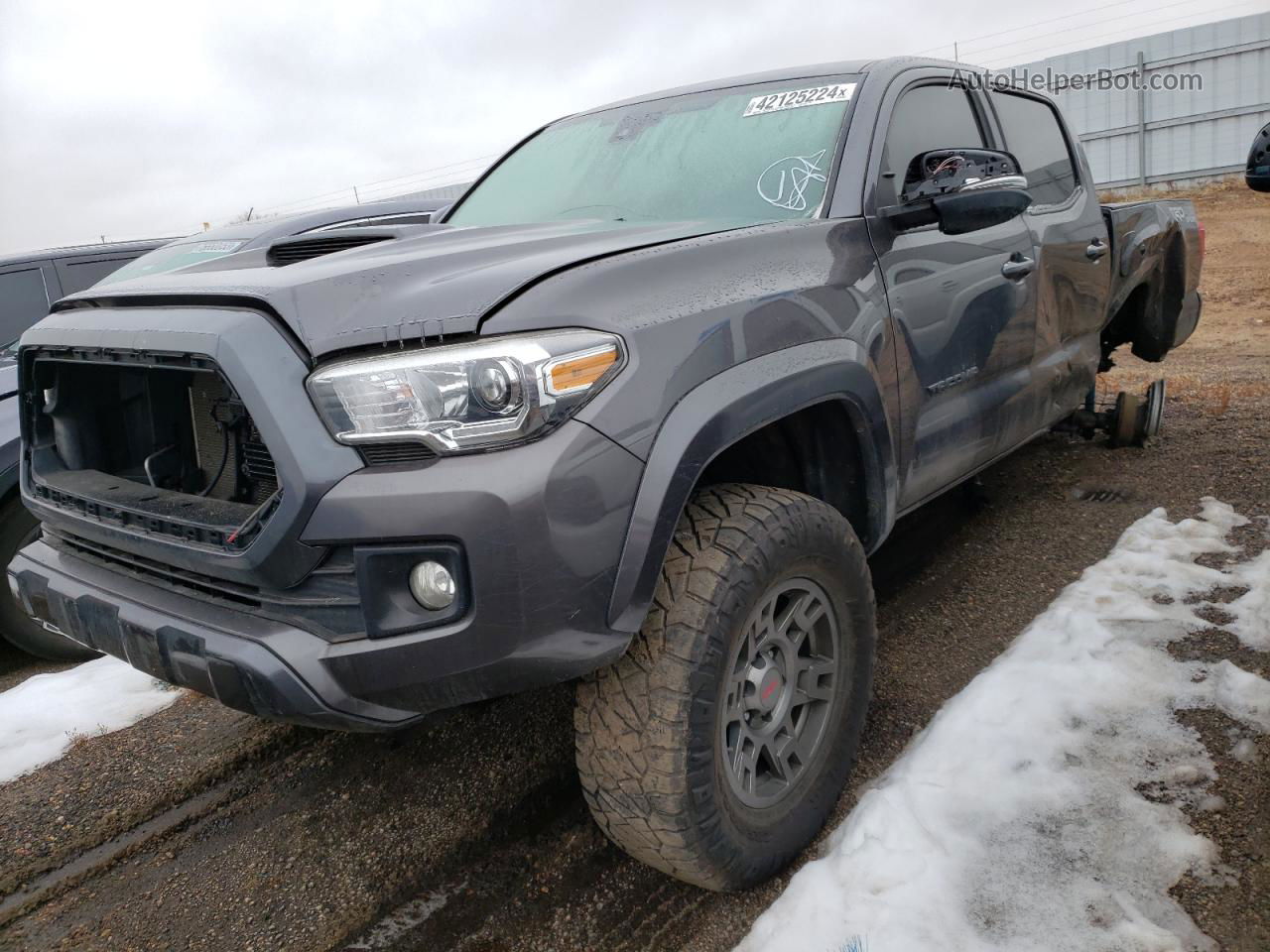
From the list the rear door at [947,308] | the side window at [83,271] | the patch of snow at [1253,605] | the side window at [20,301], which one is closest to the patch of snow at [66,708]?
the side window at [20,301]

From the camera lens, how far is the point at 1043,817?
2.17 m

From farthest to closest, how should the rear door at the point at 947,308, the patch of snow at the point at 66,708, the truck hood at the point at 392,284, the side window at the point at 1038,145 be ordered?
1. the side window at the point at 1038,145
2. the patch of snow at the point at 66,708
3. the rear door at the point at 947,308
4. the truck hood at the point at 392,284

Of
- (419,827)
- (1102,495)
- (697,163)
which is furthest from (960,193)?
(1102,495)

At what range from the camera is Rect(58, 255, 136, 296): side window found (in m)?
4.94

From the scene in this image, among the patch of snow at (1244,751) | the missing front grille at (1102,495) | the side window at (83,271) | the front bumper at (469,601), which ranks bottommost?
the patch of snow at (1244,751)

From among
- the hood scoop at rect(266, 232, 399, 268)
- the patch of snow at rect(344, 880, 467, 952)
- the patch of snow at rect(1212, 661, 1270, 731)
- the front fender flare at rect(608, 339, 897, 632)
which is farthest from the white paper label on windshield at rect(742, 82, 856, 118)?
the patch of snow at rect(344, 880, 467, 952)

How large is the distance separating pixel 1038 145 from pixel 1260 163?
118 cm

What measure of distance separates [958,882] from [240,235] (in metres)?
5.20

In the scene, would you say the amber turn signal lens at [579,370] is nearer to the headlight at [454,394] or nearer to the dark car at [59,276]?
the headlight at [454,394]

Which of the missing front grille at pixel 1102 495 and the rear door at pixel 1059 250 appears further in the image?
the missing front grille at pixel 1102 495

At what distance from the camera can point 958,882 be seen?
6.49 feet

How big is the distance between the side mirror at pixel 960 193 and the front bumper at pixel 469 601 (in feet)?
4.42

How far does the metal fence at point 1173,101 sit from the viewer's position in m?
16.3

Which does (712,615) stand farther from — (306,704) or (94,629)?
(94,629)
